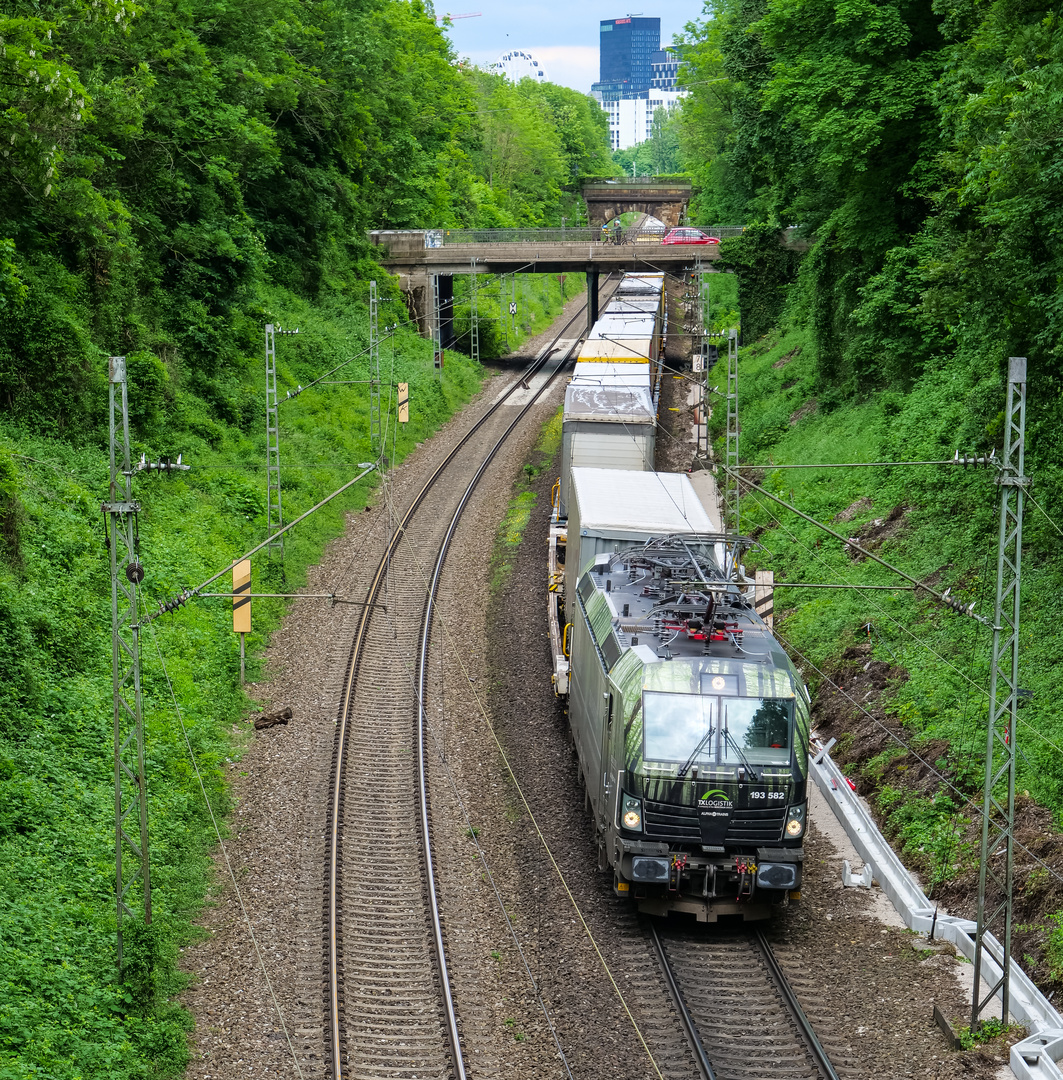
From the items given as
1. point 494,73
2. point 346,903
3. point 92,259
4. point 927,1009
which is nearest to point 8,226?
point 92,259

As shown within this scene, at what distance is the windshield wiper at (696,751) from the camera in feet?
49.5

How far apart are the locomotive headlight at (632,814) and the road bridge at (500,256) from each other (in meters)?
39.3

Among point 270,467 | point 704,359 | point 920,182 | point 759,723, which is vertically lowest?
point 759,723

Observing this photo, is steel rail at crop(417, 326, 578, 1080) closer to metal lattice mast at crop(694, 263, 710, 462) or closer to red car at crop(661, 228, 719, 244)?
metal lattice mast at crop(694, 263, 710, 462)

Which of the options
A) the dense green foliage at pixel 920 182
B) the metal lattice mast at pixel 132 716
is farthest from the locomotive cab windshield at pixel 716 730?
the dense green foliage at pixel 920 182

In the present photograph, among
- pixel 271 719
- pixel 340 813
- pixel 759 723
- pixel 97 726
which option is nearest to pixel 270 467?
pixel 271 719

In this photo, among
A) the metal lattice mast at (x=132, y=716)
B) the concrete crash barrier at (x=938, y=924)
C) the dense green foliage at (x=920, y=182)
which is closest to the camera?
the concrete crash barrier at (x=938, y=924)

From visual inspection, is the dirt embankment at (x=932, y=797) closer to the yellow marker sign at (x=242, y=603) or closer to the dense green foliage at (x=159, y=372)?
the dense green foliage at (x=159, y=372)

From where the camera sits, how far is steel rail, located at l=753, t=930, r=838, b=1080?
42.8 feet

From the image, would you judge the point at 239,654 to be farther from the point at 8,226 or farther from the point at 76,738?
the point at 8,226

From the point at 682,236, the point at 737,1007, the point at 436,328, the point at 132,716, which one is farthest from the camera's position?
the point at 682,236

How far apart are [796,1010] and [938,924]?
2.87m

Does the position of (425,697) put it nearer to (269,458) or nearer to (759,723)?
(759,723)

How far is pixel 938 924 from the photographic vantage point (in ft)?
51.5
